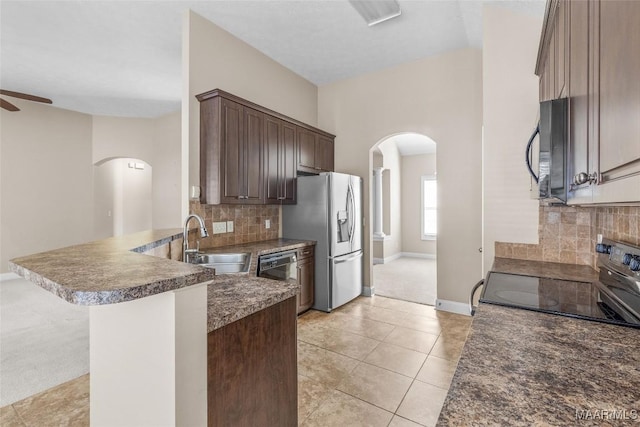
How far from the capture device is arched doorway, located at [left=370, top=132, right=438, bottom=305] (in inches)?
263

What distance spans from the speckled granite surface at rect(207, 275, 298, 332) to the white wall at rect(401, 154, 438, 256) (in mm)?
6995

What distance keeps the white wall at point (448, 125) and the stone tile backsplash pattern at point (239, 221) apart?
5.21 feet

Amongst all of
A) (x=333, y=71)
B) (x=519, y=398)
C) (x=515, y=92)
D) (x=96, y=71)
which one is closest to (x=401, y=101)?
(x=333, y=71)

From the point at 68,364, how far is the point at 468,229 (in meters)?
4.20

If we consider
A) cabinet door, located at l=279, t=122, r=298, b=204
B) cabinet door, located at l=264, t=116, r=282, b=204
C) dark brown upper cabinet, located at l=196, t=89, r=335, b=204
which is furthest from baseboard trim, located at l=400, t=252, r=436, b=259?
cabinet door, located at l=264, t=116, r=282, b=204

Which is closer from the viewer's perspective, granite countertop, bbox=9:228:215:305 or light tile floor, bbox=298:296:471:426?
granite countertop, bbox=9:228:215:305

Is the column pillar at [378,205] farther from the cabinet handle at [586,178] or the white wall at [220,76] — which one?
the cabinet handle at [586,178]

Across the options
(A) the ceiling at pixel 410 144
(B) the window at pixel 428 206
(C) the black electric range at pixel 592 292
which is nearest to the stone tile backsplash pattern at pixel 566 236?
(C) the black electric range at pixel 592 292

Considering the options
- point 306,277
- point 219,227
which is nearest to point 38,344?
point 219,227

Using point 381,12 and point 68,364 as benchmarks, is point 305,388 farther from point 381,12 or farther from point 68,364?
point 381,12

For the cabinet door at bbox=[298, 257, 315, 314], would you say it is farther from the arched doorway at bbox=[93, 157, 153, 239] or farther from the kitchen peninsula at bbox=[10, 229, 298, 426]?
the arched doorway at bbox=[93, 157, 153, 239]

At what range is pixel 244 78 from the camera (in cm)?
346

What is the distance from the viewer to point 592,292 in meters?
1.37

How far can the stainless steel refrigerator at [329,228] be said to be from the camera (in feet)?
11.7
